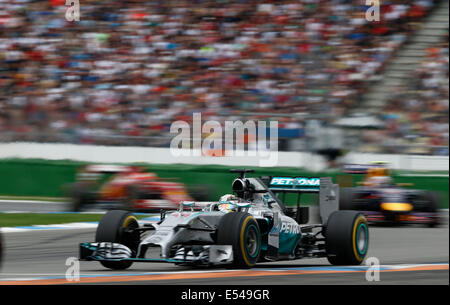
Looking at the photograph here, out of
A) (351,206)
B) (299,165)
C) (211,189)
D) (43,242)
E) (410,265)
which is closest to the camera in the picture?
(410,265)

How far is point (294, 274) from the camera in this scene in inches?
295

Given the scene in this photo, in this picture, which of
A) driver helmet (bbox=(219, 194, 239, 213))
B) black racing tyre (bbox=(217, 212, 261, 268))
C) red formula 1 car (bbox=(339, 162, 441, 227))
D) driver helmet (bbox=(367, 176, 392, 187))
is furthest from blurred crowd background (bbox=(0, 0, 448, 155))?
black racing tyre (bbox=(217, 212, 261, 268))

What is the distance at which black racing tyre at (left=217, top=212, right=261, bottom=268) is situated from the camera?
23.1 feet

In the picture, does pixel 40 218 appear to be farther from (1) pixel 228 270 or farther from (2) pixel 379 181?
(1) pixel 228 270

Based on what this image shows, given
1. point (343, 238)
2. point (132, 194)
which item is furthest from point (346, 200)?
point (343, 238)

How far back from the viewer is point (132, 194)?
48.3 ft

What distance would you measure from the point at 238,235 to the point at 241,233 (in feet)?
0.15

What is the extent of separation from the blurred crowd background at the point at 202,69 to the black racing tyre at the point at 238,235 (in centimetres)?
934

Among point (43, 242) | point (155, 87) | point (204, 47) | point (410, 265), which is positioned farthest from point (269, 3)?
point (410, 265)

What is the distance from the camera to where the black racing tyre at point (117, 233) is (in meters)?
7.54

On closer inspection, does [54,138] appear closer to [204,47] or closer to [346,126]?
[204,47]

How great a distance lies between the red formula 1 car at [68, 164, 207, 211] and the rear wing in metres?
5.68

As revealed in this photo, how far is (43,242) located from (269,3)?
30.7 feet

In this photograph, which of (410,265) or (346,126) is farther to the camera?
(346,126)
